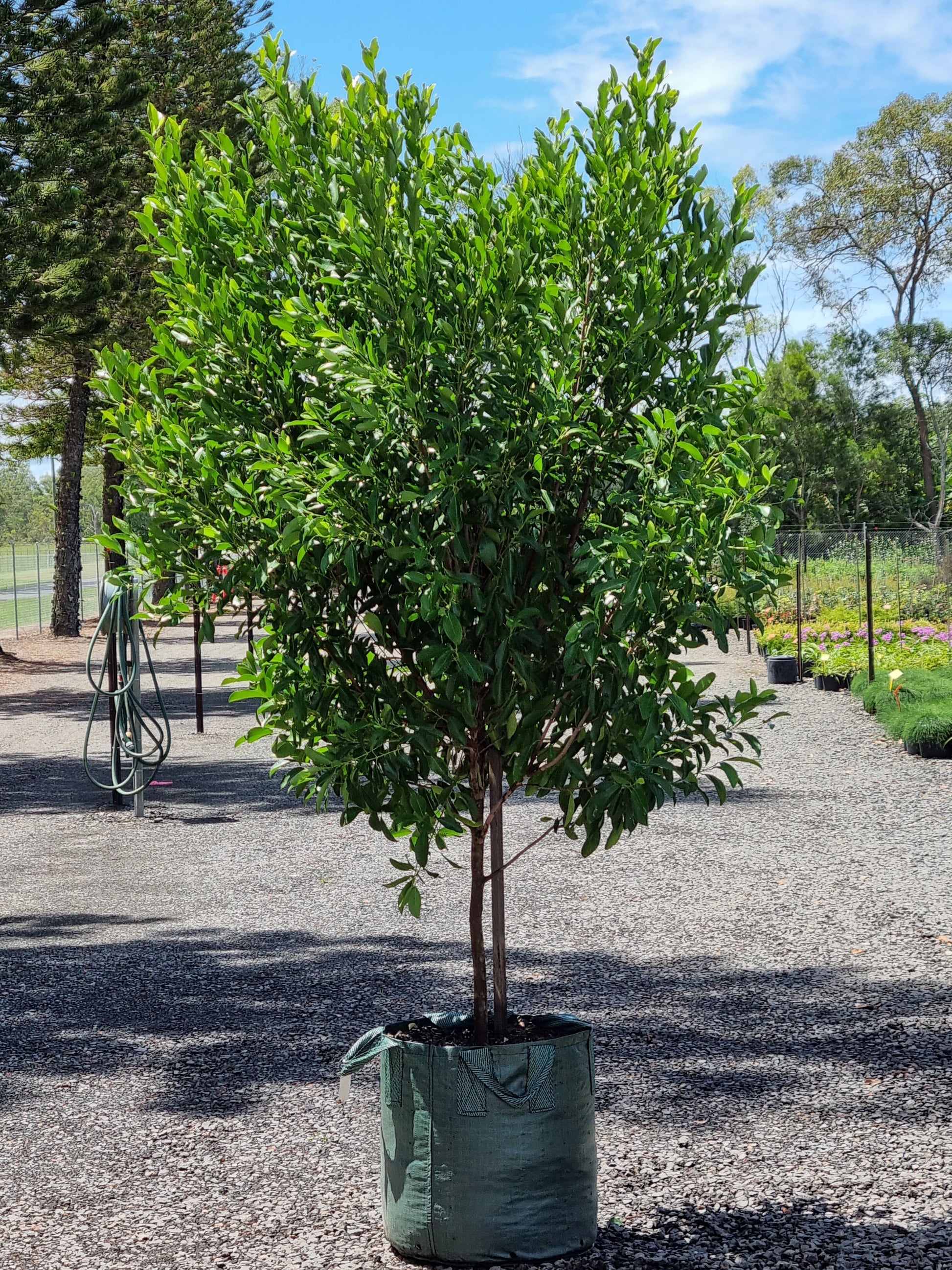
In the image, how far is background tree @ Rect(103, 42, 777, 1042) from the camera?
2.51m

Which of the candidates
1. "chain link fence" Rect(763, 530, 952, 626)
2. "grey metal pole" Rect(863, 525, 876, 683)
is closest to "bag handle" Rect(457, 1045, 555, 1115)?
"grey metal pole" Rect(863, 525, 876, 683)

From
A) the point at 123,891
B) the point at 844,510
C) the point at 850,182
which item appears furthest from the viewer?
the point at 844,510

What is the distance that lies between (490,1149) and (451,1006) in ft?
6.41

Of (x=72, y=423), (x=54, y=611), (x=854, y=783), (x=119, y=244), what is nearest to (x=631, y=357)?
(x=854, y=783)

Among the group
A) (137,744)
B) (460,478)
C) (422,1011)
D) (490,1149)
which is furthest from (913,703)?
(460,478)

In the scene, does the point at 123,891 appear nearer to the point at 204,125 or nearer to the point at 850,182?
the point at 204,125

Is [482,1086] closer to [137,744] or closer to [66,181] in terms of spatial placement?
[137,744]

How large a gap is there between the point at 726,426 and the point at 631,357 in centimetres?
29

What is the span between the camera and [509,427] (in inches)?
101

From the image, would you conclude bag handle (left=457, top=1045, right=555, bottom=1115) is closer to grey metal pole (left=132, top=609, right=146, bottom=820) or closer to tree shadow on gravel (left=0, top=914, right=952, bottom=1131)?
tree shadow on gravel (left=0, top=914, right=952, bottom=1131)

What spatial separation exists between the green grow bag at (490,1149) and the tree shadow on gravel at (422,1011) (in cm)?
92

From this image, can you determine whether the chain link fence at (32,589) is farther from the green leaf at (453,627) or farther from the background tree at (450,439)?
the green leaf at (453,627)

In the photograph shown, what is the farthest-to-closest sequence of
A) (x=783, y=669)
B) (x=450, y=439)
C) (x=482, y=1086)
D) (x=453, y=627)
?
(x=783, y=669) → (x=482, y=1086) → (x=450, y=439) → (x=453, y=627)

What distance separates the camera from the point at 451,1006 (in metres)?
4.73
